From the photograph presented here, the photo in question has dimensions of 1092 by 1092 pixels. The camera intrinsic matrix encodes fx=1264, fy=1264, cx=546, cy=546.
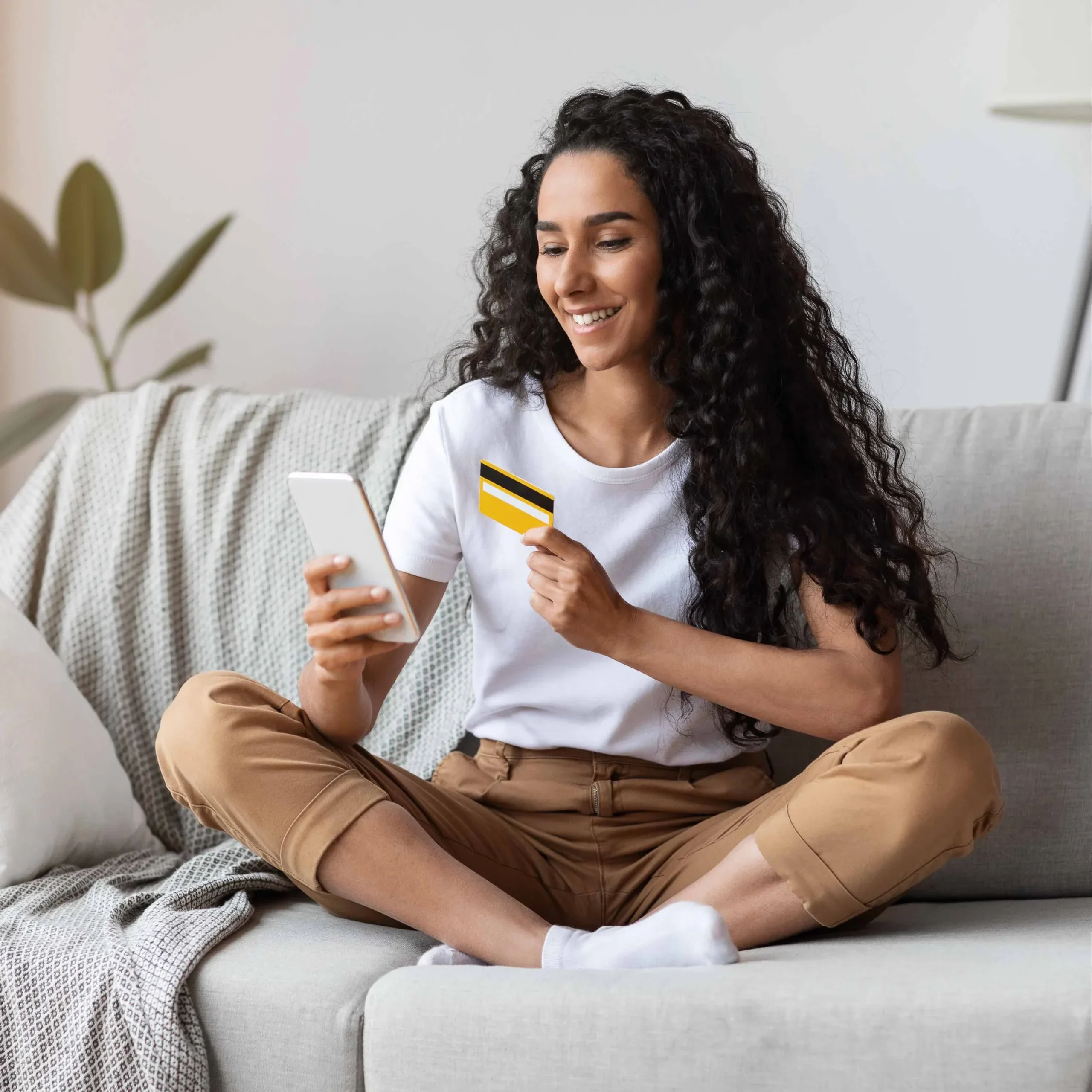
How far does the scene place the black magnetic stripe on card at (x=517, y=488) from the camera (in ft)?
3.72

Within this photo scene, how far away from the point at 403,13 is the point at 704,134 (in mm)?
1135

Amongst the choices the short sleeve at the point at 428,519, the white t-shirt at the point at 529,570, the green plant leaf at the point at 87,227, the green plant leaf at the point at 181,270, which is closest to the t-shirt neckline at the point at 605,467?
the white t-shirt at the point at 529,570

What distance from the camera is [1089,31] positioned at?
5.95 ft

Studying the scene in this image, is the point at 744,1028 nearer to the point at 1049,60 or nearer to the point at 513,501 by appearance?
the point at 513,501

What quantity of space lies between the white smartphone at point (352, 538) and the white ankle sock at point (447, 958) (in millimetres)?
273

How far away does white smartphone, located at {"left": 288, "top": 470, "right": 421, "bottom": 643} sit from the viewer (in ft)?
3.54

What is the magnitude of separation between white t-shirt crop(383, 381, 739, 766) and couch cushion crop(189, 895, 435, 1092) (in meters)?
0.32

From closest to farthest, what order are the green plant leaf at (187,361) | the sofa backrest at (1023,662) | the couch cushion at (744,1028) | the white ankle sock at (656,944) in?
the couch cushion at (744,1028)
the white ankle sock at (656,944)
the sofa backrest at (1023,662)
the green plant leaf at (187,361)

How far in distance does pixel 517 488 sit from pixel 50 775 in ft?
2.10

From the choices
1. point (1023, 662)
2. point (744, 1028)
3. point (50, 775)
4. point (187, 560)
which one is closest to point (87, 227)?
point (187, 560)

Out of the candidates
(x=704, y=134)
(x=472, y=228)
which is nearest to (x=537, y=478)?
(x=704, y=134)

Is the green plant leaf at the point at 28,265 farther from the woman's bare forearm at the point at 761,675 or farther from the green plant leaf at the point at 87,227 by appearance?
the woman's bare forearm at the point at 761,675

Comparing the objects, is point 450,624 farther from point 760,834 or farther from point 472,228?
point 472,228

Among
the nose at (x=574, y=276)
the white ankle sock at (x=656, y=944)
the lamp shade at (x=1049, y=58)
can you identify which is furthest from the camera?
the lamp shade at (x=1049, y=58)
